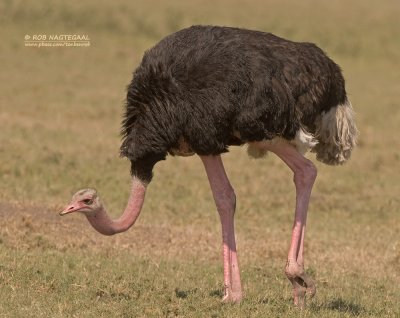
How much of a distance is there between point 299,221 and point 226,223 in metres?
0.61

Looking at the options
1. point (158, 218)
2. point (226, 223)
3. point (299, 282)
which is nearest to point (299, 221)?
point (299, 282)

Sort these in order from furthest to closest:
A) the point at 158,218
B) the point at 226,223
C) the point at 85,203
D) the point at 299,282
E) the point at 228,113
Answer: the point at 158,218, the point at 226,223, the point at 299,282, the point at 228,113, the point at 85,203

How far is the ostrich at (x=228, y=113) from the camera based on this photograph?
7.67m

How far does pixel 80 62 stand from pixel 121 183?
14.0 m

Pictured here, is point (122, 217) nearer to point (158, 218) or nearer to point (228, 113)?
point (228, 113)

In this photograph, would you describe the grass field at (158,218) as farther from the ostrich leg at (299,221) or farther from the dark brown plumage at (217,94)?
the dark brown plumage at (217,94)

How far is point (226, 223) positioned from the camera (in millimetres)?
8148

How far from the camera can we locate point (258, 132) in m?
7.74

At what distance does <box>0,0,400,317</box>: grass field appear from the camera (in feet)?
26.0

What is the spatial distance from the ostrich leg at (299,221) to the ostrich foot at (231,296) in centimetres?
43

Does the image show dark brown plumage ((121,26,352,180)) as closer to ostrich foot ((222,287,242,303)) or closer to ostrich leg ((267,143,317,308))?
ostrich leg ((267,143,317,308))

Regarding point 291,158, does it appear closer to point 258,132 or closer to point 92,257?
point 258,132

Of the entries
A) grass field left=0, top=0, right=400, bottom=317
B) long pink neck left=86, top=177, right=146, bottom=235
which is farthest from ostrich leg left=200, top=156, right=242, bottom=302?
long pink neck left=86, top=177, right=146, bottom=235

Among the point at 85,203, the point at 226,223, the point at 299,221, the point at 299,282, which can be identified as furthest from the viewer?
the point at 226,223
